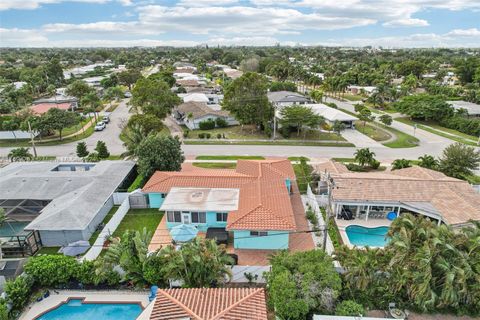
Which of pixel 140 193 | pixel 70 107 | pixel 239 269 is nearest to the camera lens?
pixel 239 269

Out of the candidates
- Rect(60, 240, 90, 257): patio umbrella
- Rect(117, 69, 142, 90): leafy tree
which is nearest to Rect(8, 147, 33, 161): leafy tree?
Rect(60, 240, 90, 257): patio umbrella

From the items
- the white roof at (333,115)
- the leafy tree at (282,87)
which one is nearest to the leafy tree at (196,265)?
the white roof at (333,115)

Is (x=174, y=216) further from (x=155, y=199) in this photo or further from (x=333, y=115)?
(x=333, y=115)

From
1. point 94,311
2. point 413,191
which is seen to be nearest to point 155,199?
point 94,311

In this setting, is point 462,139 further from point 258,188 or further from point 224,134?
point 258,188

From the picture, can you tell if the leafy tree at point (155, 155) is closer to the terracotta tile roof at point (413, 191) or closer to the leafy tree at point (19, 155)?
the terracotta tile roof at point (413, 191)

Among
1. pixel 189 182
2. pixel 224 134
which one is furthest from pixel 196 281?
pixel 224 134
